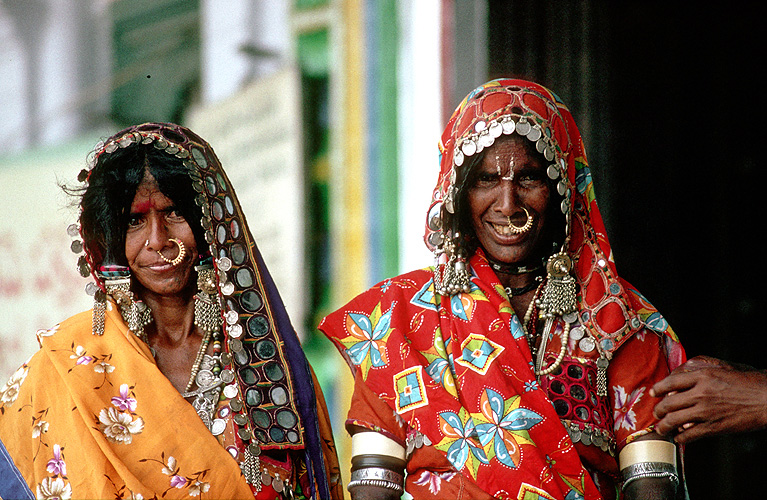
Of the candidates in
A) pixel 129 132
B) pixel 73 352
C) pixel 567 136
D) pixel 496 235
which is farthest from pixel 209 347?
pixel 567 136

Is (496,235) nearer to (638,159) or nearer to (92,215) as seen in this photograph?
(92,215)

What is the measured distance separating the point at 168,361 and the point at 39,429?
467 mm

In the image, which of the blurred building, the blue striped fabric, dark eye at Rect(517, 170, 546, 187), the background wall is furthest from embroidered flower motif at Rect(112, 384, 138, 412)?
the background wall

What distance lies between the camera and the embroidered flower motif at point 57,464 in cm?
306

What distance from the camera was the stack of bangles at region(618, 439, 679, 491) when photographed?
303cm

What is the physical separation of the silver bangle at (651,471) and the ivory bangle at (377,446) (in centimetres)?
73

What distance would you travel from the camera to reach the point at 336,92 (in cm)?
548

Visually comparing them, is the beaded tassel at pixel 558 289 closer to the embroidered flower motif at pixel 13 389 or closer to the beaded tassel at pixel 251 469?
the beaded tassel at pixel 251 469

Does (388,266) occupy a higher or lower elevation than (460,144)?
lower

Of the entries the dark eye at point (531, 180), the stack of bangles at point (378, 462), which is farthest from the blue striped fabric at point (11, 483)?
the dark eye at point (531, 180)

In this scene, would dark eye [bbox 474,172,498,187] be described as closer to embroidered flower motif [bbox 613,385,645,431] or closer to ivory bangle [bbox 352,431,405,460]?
embroidered flower motif [bbox 613,385,645,431]

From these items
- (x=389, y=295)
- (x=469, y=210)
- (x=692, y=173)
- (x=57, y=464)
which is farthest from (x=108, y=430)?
(x=692, y=173)

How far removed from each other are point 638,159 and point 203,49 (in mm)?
2604

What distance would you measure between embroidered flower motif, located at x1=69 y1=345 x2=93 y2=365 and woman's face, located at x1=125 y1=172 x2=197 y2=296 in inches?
11.8
